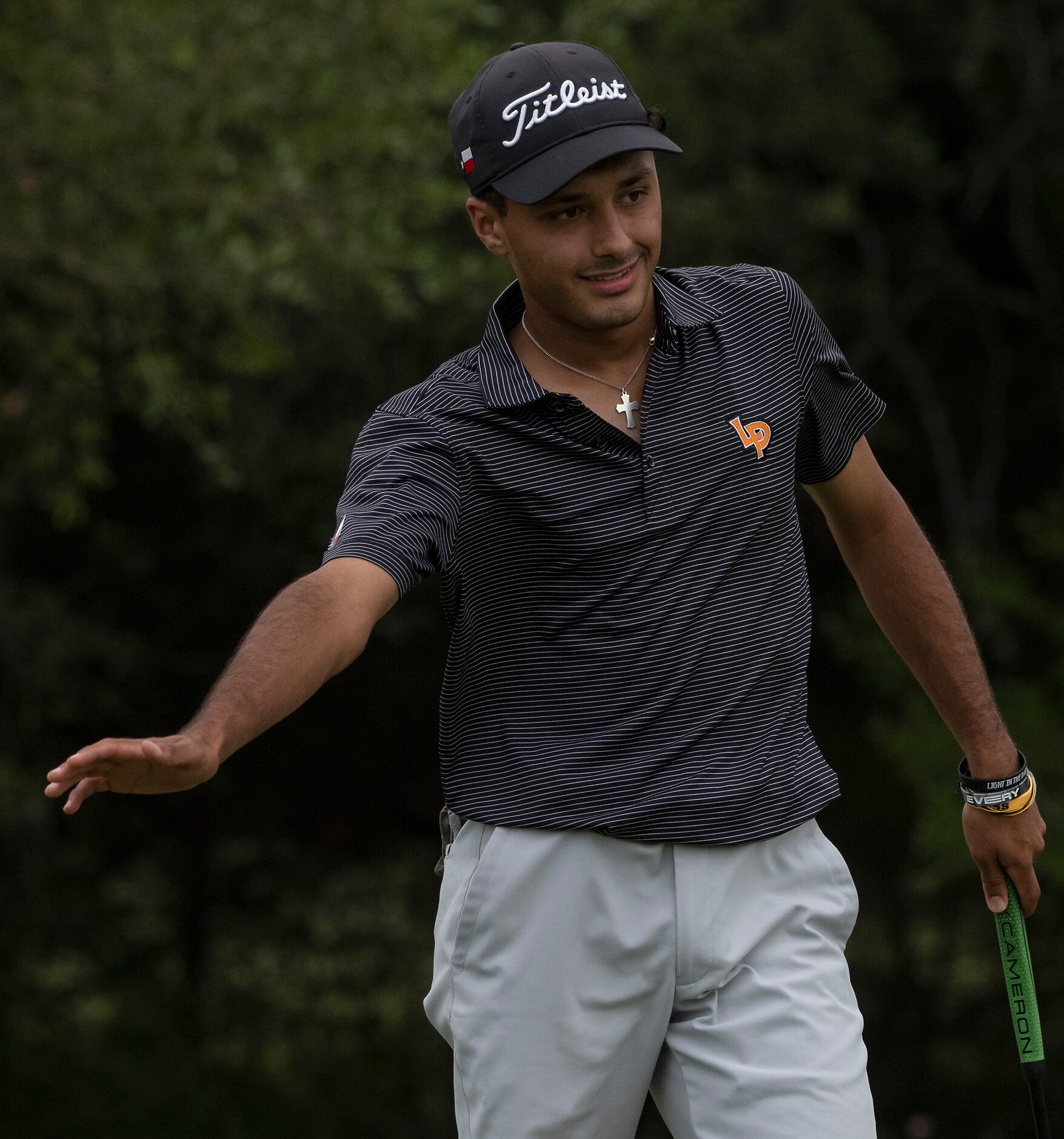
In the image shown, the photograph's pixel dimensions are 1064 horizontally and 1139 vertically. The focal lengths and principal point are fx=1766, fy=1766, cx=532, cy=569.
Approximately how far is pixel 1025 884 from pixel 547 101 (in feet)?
4.37

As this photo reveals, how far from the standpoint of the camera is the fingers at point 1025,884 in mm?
2625

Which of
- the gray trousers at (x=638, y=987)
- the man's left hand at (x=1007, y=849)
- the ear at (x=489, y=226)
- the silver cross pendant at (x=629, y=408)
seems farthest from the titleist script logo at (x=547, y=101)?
the man's left hand at (x=1007, y=849)

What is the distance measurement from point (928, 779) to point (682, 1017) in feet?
19.4

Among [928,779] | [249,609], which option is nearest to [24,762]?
[249,609]

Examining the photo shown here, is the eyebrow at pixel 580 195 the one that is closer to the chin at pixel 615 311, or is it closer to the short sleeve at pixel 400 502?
the chin at pixel 615 311

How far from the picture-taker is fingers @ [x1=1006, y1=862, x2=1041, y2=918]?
262 centimetres

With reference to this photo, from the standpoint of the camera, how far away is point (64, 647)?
790 cm

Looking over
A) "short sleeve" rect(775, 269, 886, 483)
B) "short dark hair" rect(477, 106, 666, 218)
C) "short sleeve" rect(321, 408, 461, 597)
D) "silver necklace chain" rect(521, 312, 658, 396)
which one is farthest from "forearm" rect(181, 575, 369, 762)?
"short sleeve" rect(775, 269, 886, 483)

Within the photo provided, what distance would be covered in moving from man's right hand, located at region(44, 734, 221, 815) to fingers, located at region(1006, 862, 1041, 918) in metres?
1.41

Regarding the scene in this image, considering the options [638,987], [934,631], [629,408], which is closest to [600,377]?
[629,408]

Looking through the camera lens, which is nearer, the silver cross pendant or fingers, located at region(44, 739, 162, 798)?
fingers, located at region(44, 739, 162, 798)

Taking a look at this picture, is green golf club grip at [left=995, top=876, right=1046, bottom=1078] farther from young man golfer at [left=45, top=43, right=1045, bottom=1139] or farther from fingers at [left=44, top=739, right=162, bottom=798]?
fingers at [left=44, top=739, right=162, bottom=798]

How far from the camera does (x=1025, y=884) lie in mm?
2629

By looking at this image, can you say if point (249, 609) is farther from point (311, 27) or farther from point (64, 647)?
point (311, 27)
